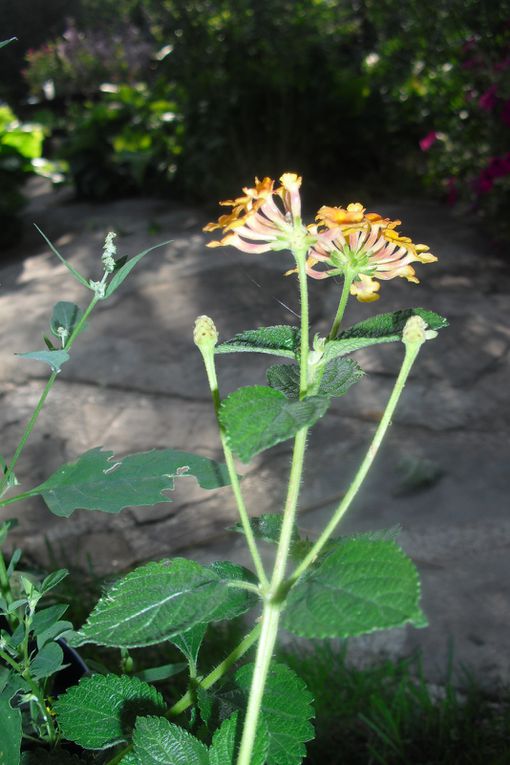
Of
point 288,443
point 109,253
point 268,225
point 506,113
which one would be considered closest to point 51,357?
point 109,253

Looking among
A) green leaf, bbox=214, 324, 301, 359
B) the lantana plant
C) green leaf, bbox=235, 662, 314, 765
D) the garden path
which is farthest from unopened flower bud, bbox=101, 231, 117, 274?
the garden path

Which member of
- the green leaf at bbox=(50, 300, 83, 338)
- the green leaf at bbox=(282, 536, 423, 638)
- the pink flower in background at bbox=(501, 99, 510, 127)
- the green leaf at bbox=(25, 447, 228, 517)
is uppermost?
the green leaf at bbox=(50, 300, 83, 338)

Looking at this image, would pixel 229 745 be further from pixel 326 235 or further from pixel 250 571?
pixel 326 235

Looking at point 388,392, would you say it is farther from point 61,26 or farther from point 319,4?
point 61,26

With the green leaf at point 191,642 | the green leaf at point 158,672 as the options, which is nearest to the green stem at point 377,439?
the green leaf at point 191,642

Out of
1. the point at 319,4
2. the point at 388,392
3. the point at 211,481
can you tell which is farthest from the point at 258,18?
the point at 211,481

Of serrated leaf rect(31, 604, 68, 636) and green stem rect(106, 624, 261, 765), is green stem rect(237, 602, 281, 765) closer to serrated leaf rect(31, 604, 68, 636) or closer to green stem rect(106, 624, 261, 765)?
green stem rect(106, 624, 261, 765)

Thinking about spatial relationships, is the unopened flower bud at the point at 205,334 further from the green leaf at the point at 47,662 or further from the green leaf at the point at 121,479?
the green leaf at the point at 47,662
